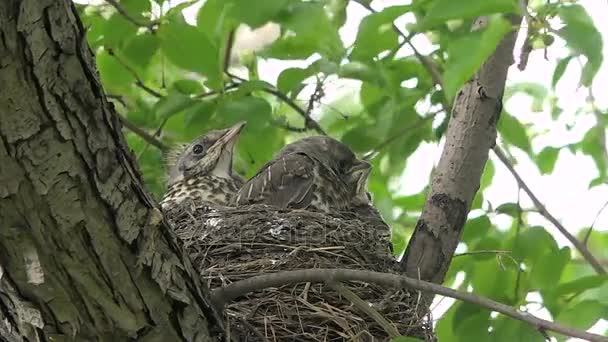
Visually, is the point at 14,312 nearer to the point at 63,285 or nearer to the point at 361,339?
the point at 63,285

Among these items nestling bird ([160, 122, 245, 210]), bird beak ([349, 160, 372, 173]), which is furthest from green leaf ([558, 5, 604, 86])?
nestling bird ([160, 122, 245, 210])

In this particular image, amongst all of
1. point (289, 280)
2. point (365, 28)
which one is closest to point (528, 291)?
point (365, 28)

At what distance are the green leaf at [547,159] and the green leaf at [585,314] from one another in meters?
1.17

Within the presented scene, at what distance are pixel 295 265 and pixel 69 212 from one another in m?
1.25

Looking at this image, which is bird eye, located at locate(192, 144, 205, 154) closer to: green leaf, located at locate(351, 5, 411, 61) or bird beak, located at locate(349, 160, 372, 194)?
bird beak, located at locate(349, 160, 372, 194)

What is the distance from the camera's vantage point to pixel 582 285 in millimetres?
2990

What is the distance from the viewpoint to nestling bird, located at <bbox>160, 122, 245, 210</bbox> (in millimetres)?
4312

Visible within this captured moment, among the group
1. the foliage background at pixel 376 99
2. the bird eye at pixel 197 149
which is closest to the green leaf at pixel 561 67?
the foliage background at pixel 376 99

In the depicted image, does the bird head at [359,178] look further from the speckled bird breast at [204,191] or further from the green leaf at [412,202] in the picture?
the speckled bird breast at [204,191]

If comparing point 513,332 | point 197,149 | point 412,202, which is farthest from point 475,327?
point 197,149

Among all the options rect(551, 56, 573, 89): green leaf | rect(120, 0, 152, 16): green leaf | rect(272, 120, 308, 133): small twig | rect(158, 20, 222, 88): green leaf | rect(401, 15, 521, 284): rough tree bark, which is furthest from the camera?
rect(272, 120, 308, 133): small twig

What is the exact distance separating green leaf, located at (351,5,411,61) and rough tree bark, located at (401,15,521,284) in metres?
0.34

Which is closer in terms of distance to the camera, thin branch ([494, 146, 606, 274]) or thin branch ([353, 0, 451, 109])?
thin branch ([353, 0, 451, 109])

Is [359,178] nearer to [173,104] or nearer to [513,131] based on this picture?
[513,131]
